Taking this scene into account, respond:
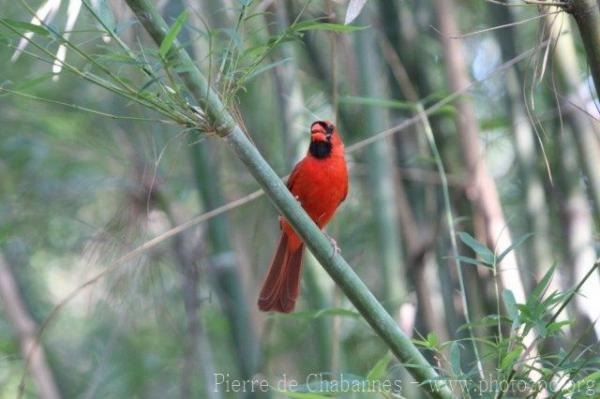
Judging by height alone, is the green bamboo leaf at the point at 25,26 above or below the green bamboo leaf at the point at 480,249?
above

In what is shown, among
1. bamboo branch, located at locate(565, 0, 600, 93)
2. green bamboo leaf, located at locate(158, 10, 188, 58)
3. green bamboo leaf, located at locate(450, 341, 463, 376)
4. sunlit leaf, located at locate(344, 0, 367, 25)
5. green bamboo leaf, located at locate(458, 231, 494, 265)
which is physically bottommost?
green bamboo leaf, located at locate(450, 341, 463, 376)

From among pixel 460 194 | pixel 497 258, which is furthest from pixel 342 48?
pixel 497 258

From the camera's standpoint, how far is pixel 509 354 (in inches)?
71.7

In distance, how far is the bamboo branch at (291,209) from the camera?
179cm

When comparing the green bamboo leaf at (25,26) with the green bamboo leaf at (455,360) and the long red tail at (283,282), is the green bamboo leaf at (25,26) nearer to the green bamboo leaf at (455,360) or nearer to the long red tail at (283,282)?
the green bamboo leaf at (455,360)

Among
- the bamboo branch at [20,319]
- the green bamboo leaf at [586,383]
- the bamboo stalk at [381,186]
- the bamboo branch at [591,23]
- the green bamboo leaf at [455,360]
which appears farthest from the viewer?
the bamboo branch at [20,319]

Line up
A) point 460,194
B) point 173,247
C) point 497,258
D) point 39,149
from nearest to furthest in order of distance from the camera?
point 497,258
point 460,194
point 173,247
point 39,149

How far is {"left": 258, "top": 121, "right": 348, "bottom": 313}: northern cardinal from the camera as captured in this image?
3.38m

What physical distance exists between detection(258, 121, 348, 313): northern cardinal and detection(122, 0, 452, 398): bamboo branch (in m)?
1.46

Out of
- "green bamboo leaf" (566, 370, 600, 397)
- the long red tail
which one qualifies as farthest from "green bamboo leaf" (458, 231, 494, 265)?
the long red tail

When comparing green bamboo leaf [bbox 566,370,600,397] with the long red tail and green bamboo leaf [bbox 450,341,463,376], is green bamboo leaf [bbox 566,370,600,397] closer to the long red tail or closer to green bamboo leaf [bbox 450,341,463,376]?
green bamboo leaf [bbox 450,341,463,376]

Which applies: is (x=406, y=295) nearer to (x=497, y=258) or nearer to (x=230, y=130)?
(x=497, y=258)

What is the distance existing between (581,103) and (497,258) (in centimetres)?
76

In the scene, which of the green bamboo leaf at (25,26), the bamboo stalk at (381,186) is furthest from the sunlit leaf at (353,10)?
the bamboo stalk at (381,186)
